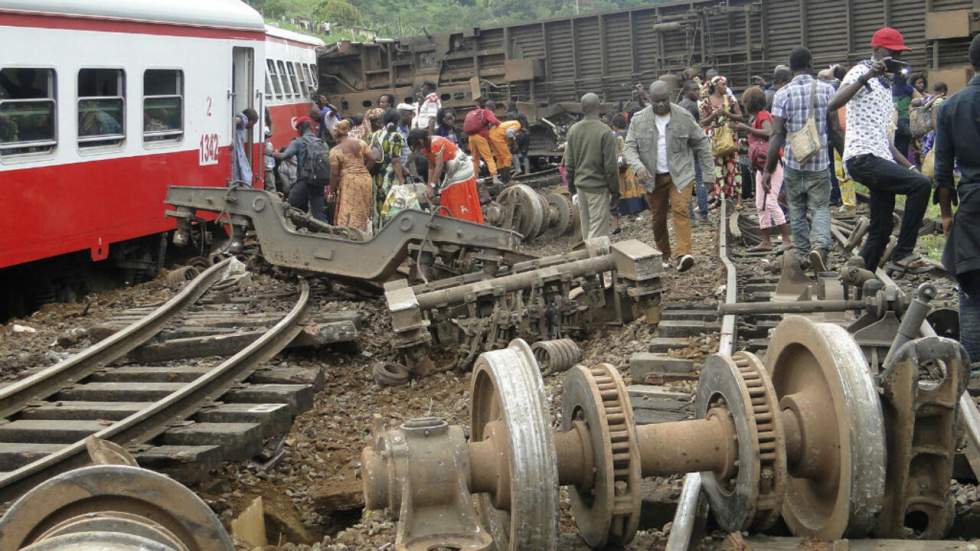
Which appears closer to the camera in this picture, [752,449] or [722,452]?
[752,449]

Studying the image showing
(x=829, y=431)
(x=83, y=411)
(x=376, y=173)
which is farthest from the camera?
(x=376, y=173)

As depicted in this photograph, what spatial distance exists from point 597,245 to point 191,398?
361 cm

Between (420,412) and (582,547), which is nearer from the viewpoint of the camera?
(582,547)

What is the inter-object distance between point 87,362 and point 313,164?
637cm

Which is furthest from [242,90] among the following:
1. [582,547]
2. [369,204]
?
[582,547]

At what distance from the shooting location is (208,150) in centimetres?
1434

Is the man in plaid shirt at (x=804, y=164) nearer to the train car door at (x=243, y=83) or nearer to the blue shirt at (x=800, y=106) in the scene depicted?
the blue shirt at (x=800, y=106)

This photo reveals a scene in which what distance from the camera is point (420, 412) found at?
7.67 metres

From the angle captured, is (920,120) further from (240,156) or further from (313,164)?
(240,156)

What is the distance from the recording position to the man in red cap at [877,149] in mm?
7674

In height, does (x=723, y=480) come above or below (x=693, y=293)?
below

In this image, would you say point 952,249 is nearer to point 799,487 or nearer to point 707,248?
point 799,487

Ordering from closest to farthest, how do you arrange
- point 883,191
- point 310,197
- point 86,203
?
point 883,191
point 86,203
point 310,197

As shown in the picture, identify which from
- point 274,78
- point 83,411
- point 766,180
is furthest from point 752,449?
point 274,78
